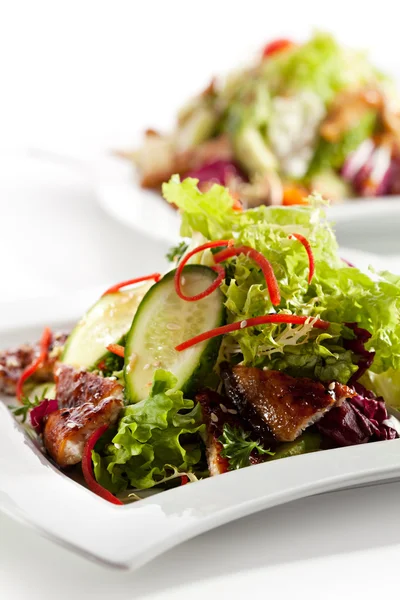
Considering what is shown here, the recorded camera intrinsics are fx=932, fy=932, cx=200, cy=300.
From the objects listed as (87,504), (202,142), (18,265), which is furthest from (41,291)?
(87,504)

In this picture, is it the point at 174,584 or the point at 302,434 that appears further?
the point at 302,434

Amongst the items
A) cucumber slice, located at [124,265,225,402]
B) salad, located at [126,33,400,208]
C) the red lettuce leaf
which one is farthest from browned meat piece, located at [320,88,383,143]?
cucumber slice, located at [124,265,225,402]

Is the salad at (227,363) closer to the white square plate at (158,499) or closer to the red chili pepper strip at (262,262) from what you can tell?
the red chili pepper strip at (262,262)

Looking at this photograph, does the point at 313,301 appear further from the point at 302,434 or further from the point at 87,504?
the point at 87,504

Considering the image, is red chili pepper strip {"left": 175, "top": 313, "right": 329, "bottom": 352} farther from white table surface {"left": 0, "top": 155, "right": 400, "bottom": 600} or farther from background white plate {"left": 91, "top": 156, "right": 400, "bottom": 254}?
background white plate {"left": 91, "top": 156, "right": 400, "bottom": 254}

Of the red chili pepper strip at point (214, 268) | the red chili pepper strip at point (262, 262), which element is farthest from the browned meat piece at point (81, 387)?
the red chili pepper strip at point (262, 262)

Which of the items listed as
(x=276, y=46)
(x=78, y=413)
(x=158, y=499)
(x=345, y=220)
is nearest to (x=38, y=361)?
(x=78, y=413)
